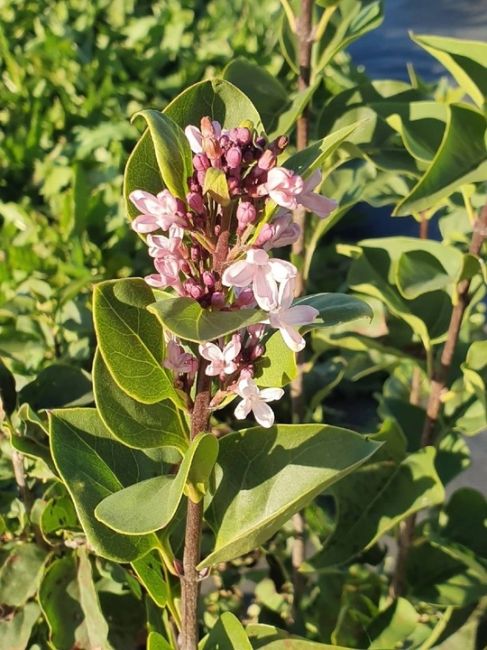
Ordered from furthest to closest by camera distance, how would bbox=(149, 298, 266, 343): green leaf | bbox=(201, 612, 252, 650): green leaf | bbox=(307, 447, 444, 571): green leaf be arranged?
bbox=(307, 447, 444, 571): green leaf, bbox=(201, 612, 252, 650): green leaf, bbox=(149, 298, 266, 343): green leaf

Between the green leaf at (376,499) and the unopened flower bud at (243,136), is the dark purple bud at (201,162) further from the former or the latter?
the green leaf at (376,499)

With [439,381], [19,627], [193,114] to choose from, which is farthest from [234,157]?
[19,627]

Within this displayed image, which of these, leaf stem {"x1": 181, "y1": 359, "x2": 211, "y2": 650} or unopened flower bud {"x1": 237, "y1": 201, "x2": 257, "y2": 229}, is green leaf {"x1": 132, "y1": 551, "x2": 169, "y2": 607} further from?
unopened flower bud {"x1": 237, "y1": 201, "x2": 257, "y2": 229}

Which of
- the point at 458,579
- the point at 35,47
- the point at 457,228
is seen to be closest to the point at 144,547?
the point at 458,579

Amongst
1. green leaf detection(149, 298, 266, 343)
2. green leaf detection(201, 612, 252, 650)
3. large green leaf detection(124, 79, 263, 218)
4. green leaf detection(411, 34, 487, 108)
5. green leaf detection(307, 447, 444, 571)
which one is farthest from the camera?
green leaf detection(307, 447, 444, 571)

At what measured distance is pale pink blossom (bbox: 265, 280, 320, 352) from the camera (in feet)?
1.93

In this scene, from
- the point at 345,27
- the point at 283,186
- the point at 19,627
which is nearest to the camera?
the point at 283,186

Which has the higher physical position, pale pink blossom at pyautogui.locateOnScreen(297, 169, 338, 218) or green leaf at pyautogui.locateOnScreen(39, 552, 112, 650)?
pale pink blossom at pyautogui.locateOnScreen(297, 169, 338, 218)

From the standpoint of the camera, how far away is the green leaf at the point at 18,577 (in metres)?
1.00

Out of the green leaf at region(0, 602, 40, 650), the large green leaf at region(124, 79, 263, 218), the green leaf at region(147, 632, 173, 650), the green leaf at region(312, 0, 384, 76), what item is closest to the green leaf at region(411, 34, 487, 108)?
the green leaf at region(312, 0, 384, 76)

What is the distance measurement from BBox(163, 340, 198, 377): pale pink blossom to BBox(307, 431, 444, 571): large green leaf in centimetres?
43

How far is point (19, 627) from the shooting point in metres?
1.02

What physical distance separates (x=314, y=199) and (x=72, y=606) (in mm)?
611

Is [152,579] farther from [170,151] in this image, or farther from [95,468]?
[170,151]
